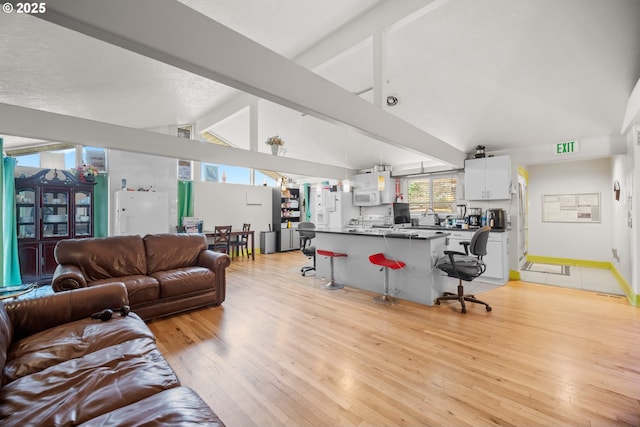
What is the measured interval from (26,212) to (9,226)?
1.32 ft

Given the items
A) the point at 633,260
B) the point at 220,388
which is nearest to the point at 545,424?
the point at 220,388

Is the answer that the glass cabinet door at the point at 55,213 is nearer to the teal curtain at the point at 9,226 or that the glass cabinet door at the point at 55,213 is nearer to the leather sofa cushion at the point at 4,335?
the teal curtain at the point at 9,226

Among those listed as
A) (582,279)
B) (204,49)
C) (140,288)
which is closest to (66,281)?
(140,288)

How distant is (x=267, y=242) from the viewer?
8.51m

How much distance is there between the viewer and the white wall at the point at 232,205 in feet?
25.1

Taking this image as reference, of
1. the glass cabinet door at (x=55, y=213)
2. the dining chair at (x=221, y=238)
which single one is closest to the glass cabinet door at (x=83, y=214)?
the glass cabinet door at (x=55, y=213)

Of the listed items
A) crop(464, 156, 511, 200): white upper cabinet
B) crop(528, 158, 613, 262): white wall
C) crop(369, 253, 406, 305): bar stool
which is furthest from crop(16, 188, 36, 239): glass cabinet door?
crop(528, 158, 613, 262): white wall

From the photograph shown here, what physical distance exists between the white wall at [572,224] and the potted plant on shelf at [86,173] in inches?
386

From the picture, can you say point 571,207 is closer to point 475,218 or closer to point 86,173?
point 475,218

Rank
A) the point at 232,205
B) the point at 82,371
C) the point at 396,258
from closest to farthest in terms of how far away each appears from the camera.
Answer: the point at 82,371 < the point at 396,258 < the point at 232,205

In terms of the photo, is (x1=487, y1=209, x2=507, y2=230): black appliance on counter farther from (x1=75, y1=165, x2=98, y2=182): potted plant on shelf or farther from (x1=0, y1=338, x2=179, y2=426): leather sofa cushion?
(x1=75, y1=165, x2=98, y2=182): potted plant on shelf

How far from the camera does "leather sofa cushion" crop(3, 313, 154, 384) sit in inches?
61.0

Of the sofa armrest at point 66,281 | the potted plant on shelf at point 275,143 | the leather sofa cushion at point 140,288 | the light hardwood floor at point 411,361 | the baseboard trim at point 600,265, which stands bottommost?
the light hardwood floor at point 411,361

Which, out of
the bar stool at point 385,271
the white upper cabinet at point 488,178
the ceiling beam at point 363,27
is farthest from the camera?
the white upper cabinet at point 488,178
